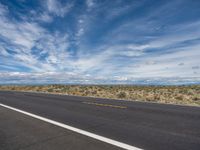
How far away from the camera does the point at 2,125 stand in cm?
745

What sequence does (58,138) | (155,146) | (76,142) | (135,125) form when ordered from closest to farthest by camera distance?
(155,146) → (76,142) → (58,138) → (135,125)

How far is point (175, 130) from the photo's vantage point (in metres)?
6.24

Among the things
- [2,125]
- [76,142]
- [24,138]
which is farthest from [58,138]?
[2,125]

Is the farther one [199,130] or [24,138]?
[199,130]

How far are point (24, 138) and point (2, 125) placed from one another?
2398 mm

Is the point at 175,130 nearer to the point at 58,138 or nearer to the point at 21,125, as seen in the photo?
the point at 58,138

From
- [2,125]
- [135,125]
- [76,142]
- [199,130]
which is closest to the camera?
[76,142]

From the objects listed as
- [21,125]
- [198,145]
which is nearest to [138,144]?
[198,145]

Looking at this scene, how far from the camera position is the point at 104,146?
4.77 meters

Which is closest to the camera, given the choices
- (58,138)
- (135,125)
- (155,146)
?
(155,146)

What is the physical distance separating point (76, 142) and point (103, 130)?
141cm

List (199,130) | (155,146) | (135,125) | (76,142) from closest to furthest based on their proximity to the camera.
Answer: (155,146)
(76,142)
(199,130)
(135,125)

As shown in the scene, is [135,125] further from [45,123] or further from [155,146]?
[45,123]

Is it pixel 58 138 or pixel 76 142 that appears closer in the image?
pixel 76 142
